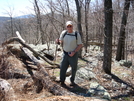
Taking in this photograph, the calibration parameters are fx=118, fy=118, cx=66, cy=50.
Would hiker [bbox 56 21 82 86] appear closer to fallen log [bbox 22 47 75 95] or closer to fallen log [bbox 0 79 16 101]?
fallen log [bbox 22 47 75 95]

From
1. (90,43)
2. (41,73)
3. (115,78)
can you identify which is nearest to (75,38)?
(41,73)

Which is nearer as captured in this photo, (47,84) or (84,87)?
(47,84)

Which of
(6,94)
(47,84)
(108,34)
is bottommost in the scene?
(47,84)

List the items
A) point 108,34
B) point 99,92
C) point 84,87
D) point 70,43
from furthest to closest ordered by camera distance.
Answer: point 108,34
point 84,87
point 70,43
point 99,92

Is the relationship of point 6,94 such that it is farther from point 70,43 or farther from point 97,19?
point 97,19

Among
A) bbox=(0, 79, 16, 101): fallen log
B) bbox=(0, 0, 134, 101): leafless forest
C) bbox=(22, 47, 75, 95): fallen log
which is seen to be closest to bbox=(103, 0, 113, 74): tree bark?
bbox=(0, 0, 134, 101): leafless forest

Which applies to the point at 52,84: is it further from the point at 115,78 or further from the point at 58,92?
the point at 115,78

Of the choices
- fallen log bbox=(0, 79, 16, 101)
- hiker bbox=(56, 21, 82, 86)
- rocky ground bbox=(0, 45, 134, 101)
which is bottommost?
rocky ground bbox=(0, 45, 134, 101)

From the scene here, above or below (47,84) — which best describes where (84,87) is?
below

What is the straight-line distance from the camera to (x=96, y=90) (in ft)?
10.2

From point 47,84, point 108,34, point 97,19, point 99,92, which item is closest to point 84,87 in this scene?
point 99,92

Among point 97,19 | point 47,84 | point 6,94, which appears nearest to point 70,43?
point 47,84

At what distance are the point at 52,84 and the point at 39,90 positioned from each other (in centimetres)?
41

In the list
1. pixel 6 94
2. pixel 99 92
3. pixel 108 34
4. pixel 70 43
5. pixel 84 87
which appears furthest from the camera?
pixel 108 34
